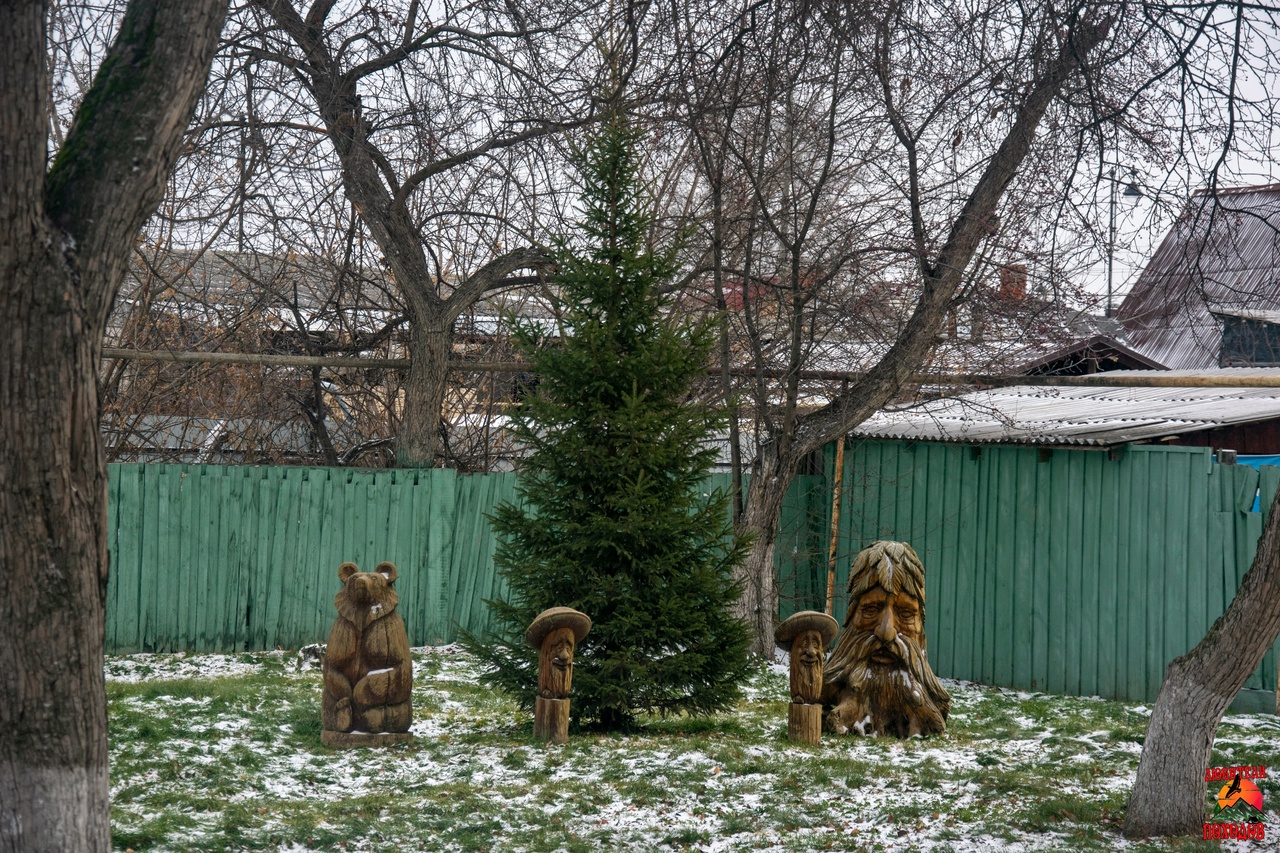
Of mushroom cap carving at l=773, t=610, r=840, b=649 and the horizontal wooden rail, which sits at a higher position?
the horizontal wooden rail

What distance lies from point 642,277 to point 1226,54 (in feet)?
12.4

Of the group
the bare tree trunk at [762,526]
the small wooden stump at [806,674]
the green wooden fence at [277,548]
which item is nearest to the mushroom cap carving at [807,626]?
the small wooden stump at [806,674]

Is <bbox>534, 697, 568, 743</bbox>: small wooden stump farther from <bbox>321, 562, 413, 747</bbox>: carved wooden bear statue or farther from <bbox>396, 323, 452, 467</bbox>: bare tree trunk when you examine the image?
<bbox>396, 323, 452, 467</bbox>: bare tree trunk

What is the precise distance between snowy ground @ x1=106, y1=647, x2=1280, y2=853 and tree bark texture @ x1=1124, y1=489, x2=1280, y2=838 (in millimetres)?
159

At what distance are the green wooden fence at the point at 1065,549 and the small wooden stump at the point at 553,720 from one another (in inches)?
217

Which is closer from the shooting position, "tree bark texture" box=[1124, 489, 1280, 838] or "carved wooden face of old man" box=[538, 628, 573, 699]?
"tree bark texture" box=[1124, 489, 1280, 838]

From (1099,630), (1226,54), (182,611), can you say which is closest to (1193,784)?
(1226,54)

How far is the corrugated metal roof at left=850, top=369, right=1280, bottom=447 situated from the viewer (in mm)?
10172

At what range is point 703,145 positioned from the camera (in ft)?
32.0

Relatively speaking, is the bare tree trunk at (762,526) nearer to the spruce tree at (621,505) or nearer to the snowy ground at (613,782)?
the snowy ground at (613,782)

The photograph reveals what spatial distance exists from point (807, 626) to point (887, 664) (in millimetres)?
798

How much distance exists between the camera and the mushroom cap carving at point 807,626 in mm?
7539

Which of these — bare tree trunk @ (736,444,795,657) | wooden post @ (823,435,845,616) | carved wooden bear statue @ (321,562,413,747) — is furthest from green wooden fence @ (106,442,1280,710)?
carved wooden bear statue @ (321,562,413,747)

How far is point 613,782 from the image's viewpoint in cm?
629
